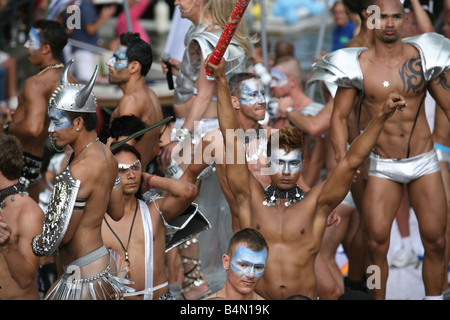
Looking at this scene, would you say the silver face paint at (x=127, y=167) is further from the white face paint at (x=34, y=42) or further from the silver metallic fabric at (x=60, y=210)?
the white face paint at (x=34, y=42)

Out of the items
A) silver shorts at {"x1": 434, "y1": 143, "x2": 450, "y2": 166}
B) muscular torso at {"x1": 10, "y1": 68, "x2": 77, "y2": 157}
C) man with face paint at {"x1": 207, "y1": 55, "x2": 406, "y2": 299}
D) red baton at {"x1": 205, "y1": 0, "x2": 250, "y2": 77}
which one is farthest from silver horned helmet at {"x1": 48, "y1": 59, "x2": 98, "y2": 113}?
silver shorts at {"x1": 434, "y1": 143, "x2": 450, "y2": 166}

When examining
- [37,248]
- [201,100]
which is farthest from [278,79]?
[37,248]

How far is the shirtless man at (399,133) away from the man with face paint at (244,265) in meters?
1.41

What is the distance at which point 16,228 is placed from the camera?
17.1ft

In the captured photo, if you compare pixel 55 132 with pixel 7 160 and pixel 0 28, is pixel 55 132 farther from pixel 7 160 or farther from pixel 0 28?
pixel 0 28

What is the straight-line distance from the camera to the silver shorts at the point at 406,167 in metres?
6.04

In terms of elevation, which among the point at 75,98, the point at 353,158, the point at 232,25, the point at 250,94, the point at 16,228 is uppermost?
the point at 232,25

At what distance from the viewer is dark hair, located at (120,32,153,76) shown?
6.64 meters

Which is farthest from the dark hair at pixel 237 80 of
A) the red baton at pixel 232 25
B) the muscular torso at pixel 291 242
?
the red baton at pixel 232 25

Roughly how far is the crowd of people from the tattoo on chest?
0.8 inches

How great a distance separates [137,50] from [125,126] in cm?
85

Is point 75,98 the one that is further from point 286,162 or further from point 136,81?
point 136,81

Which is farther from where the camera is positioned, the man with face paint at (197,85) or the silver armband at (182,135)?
the man with face paint at (197,85)

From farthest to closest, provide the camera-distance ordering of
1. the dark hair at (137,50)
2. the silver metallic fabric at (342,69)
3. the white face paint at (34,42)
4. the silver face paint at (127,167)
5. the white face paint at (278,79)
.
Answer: the white face paint at (278,79) < the white face paint at (34,42) < the dark hair at (137,50) < the silver metallic fabric at (342,69) < the silver face paint at (127,167)
